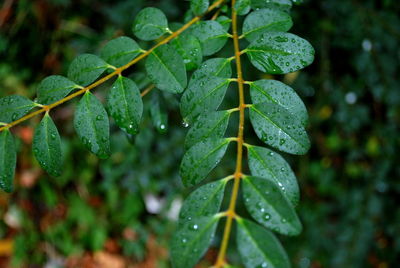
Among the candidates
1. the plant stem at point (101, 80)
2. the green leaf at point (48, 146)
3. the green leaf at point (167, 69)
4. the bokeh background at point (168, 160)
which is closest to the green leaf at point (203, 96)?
the green leaf at point (167, 69)

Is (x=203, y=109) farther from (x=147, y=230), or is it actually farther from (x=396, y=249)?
(x=147, y=230)

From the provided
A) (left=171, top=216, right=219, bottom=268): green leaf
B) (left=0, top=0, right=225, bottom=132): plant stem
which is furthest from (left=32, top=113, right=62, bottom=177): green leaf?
(left=171, top=216, right=219, bottom=268): green leaf

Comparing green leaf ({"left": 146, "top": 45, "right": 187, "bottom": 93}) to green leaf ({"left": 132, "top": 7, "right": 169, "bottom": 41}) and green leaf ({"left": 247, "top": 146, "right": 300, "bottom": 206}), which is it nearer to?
green leaf ({"left": 132, "top": 7, "right": 169, "bottom": 41})

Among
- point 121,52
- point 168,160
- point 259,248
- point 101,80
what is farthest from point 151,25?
point 168,160

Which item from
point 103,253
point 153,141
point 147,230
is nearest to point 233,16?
point 153,141

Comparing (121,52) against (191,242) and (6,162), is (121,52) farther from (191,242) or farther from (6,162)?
(191,242)

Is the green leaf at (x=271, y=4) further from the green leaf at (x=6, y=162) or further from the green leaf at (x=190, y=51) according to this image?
the green leaf at (x=6, y=162)
